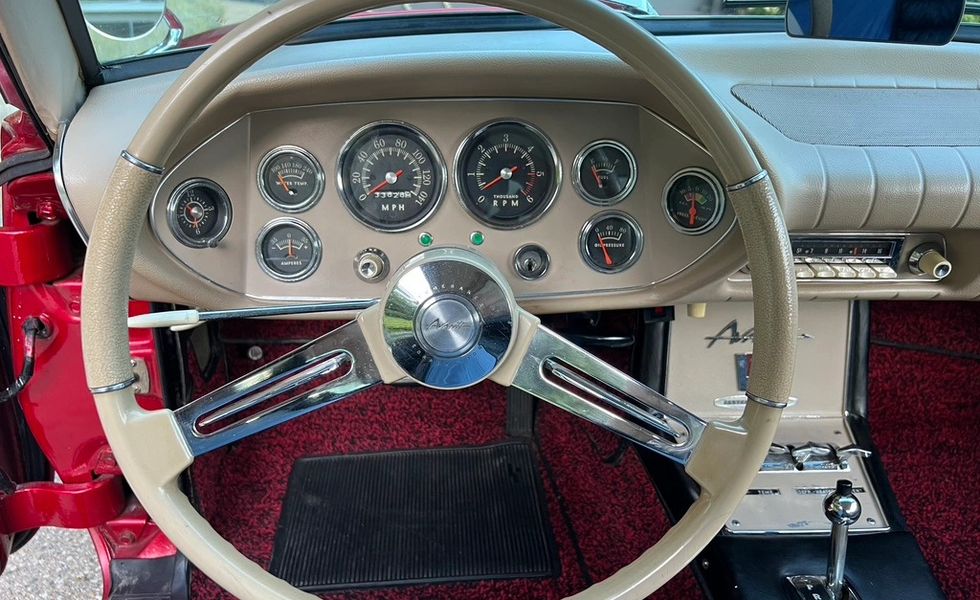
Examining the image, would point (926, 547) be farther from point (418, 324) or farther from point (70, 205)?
point (70, 205)

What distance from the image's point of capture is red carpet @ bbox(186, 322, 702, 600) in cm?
178

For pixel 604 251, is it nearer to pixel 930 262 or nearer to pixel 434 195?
pixel 434 195

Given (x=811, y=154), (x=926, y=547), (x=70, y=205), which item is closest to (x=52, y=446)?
(x=70, y=205)

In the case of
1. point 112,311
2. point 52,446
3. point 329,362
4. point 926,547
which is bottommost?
point 926,547

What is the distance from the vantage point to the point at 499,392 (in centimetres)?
223

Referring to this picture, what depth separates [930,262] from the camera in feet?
5.36

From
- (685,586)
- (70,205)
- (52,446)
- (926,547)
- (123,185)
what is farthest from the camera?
→ (926,547)

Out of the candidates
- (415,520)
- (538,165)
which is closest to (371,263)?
(538,165)

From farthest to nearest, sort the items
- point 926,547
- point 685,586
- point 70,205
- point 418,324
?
1. point 926,547
2. point 685,586
3. point 70,205
4. point 418,324

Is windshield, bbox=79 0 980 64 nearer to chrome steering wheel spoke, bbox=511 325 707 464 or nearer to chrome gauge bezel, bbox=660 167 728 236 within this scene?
chrome gauge bezel, bbox=660 167 728 236

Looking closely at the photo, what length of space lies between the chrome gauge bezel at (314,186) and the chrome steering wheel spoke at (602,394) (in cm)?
60

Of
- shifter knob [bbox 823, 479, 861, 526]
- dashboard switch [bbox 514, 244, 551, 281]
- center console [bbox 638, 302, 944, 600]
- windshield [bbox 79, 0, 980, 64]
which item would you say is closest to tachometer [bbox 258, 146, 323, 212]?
windshield [bbox 79, 0, 980, 64]

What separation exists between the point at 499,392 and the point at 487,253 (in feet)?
2.69

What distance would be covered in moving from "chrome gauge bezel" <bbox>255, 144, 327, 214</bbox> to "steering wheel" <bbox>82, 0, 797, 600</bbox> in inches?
17.3
